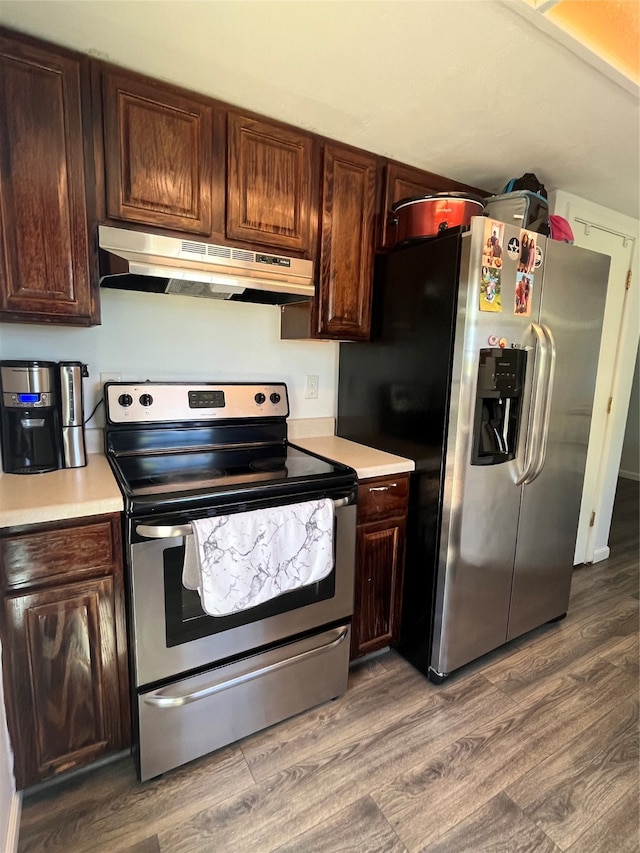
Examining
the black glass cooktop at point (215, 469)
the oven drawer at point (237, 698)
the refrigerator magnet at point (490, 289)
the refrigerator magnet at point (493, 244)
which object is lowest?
the oven drawer at point (237, 698)

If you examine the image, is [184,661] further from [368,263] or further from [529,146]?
[529,146]

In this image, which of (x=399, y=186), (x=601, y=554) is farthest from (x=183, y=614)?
(x=601, y=554)

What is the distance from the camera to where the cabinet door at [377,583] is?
5.82ft

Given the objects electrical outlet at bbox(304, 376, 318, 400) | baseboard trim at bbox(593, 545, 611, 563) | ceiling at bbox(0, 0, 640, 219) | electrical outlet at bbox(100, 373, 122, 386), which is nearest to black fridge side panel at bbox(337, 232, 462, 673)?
electrical outlet at bbox(304, 376, 318, 400)

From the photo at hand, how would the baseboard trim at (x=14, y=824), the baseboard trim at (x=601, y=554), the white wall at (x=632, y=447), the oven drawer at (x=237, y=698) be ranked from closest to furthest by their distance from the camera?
1. the baseboard trim at (x=14, y=824)
2. the oven drawer at (x=237, y=698)
3. the baseboard trim at (x=601, y=554)
4. the white wall at (x=632, y=447)

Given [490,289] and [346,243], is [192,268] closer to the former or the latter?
Result: [346,243]

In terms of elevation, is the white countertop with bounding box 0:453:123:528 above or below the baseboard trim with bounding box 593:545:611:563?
above

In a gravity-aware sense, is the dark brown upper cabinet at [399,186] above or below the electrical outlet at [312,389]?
above

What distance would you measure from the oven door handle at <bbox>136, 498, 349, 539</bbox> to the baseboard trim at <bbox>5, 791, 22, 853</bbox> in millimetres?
809

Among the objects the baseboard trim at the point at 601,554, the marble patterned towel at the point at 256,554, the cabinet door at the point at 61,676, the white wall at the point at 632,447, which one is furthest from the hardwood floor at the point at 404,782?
the white wall at the point at 632,447

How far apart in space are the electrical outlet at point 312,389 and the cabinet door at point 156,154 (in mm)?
889

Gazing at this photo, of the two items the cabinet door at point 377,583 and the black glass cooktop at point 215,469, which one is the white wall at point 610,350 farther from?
the black glass cooktop at point 215,469

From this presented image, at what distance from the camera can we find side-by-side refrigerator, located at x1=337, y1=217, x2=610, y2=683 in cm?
161

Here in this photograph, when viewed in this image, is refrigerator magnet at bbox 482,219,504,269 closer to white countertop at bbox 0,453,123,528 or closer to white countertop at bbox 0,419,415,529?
white countertop at bbox 0,419,415,529
